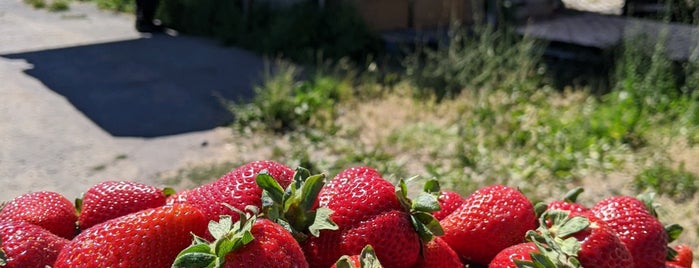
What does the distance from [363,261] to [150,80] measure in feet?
22.7

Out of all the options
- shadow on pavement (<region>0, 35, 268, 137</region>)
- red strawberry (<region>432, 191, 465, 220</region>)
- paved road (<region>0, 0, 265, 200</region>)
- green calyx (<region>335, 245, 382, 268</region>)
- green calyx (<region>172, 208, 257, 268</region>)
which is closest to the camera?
green calyx (<region>172, 208, 257, 268</region>)

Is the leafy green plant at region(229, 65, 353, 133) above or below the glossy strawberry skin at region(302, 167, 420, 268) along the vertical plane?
below

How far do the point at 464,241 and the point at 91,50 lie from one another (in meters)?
8.49

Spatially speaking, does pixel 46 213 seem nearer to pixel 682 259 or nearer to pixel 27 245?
pixel 27 245

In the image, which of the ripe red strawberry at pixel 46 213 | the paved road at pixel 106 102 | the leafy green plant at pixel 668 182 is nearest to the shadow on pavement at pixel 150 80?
the paved road at pixel 106 102

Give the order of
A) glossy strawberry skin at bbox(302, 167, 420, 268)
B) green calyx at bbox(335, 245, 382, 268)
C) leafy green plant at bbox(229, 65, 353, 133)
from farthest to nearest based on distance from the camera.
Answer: leafy green plant at bbox(229, 65, 353, 133)
glossy strawberry skin at bbox(302, 167, 420, 268)
green calyx at bbox(335, 245, 382, 268)

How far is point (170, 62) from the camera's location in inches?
342

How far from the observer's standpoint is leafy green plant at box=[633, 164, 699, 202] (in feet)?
15.7

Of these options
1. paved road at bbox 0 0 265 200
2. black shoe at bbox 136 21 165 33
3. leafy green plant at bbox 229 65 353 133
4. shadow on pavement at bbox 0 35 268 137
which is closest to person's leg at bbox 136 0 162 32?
black shoe at bbox 136 21 165 33

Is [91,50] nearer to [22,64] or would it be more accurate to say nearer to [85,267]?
[22,64]

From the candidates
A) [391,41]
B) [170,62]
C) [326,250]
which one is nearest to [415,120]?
Answer: [391,41]

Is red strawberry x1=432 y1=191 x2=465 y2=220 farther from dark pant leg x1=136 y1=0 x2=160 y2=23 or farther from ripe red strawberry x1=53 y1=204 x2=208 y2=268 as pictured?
dark pant leg x1=136 y1=0 x2=160 y2=23

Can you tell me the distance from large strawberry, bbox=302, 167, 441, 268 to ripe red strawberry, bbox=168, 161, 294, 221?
0.10m

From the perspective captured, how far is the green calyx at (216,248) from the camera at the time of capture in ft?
3.59
